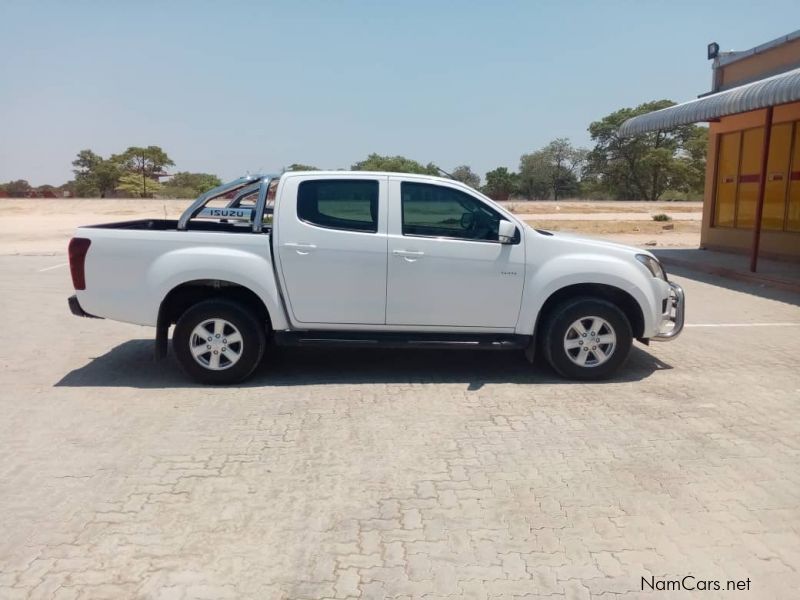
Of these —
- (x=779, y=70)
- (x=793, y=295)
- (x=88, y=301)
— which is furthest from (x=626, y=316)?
(x=779, y=70)

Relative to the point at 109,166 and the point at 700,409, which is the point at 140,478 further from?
the point at 109,166

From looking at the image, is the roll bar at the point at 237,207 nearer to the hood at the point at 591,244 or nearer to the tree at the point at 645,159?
the hood at the point at 591,244

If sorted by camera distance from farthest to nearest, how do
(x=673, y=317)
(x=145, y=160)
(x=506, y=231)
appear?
1. (x=145, y=160)
2. (x=673, y=317)
3. (x=506, y=231)

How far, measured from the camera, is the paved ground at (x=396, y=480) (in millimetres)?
3336

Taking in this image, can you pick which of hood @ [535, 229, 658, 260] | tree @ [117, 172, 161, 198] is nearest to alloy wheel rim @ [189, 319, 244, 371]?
hood @ [535, 229, 658, 260]

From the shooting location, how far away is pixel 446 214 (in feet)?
20.6

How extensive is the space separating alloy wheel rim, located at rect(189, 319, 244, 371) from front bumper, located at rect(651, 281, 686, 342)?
376cm

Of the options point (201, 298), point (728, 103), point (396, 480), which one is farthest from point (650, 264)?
point (728, 103)

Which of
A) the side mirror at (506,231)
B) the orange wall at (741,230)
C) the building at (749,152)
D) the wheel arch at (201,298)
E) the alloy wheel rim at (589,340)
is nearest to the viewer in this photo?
the side mirror at (506,231)

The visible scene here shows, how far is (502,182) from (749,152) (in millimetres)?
72026

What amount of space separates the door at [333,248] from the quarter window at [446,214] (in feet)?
0.89

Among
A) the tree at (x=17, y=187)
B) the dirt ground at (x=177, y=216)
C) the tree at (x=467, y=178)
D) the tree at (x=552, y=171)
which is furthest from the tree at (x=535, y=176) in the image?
the tree at (x=467, y=178)

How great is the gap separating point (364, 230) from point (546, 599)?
3728 millimetres

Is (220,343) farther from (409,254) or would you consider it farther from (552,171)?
(552,171)
